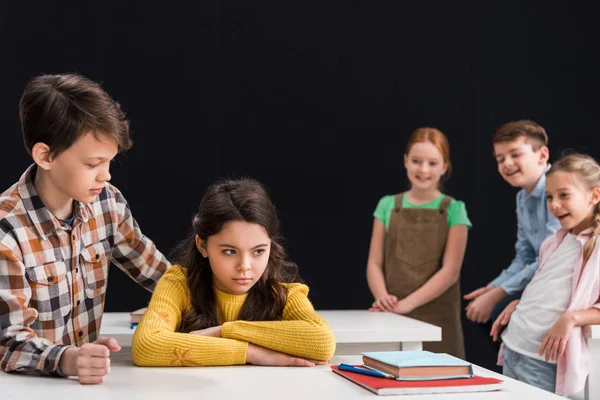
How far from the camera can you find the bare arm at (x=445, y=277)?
3736mm

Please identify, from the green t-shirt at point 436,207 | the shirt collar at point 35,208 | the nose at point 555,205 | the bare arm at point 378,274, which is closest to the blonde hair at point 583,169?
the nose at point 555,205

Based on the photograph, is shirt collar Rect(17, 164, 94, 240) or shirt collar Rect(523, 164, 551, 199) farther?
shirt collar Rect(523, 164, 551, 199)

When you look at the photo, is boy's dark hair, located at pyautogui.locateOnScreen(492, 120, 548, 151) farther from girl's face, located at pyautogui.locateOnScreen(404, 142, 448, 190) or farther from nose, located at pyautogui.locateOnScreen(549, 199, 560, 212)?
nose, located at pyautogui.locateOnScreen(549, 199, 560, 212)

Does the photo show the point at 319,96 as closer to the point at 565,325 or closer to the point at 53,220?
the point at 565,325

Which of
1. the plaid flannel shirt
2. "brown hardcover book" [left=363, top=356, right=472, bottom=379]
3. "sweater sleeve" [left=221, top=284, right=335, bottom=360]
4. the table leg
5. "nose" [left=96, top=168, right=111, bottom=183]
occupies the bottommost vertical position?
the table leg

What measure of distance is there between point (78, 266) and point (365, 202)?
2.73 metres

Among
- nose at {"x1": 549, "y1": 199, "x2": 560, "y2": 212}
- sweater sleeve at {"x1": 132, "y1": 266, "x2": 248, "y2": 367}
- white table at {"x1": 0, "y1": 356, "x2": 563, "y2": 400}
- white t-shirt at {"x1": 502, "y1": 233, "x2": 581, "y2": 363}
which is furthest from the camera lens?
nose at {"x1": 549, "y1": 199, "x2": 560, "y2": 212}

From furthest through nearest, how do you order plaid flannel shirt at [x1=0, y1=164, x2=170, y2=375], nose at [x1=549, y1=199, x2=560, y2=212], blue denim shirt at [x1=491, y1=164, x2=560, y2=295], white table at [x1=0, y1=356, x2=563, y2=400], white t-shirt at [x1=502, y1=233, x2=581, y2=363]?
1. blue denim shirt at [x1=491, y1=164, x2=560, y2=295]
2. nose at [x1=549, y1=199, x2=560, y2=212]
3. white t-shirt at [x1=502, y1=233, x2=581, y2=363]
4. plaid flannel shirt at [x1=0, y1=164, x2=170, y2=375]
5. white table at [x1=0, y1=356, x2=563, y2=400]

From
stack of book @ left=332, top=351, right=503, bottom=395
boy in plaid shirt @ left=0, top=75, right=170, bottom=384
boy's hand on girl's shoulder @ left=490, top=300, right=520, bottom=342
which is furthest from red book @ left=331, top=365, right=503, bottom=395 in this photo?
boy's hand on girl's shoulder @ left=490, top=300, right=520, bottom=342

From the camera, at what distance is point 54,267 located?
6.46 ft

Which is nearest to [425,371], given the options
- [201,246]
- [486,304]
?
[201,246]

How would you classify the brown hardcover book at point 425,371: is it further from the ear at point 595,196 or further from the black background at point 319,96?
the black background at point 319,96

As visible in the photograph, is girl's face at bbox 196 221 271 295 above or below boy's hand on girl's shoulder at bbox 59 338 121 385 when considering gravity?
above

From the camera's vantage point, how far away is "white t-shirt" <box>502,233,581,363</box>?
283cm
